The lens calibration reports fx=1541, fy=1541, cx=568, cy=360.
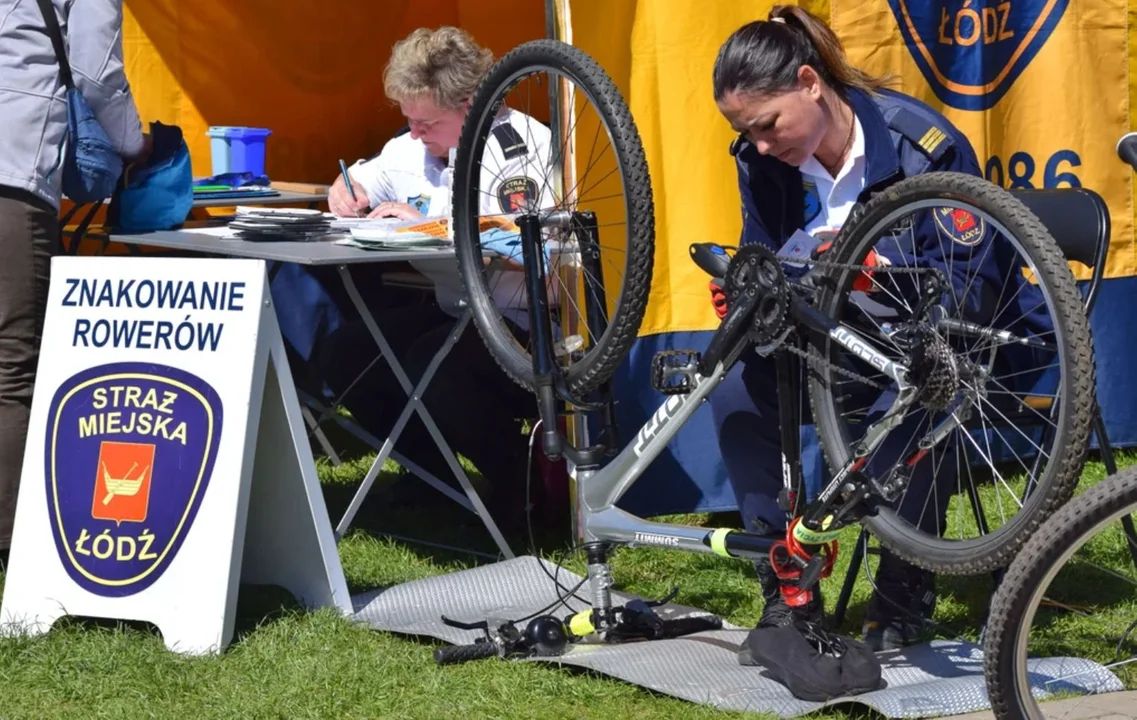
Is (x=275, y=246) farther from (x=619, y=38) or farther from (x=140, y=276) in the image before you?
(x=619, y=38)

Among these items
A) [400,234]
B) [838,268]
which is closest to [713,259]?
[838,268]

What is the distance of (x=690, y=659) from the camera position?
3359mm

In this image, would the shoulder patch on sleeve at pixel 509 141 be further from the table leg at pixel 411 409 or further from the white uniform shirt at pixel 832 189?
the white uniform shirt at pixel 832 189

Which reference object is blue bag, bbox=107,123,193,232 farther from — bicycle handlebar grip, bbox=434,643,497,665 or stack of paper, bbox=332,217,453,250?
bicycle handlebar grip, bbox=434,643,497,665

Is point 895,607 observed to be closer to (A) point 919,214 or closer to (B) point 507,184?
(A) point 919,214

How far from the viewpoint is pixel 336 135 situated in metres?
5.99

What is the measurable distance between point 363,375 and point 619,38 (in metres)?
1.33

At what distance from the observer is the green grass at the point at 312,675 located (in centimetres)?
314

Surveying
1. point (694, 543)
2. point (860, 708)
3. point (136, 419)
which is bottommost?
point (860, 708)

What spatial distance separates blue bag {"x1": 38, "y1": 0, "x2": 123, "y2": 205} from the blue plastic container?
1.11 meters

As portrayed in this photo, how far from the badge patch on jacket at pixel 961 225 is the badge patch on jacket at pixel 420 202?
6.84 ft

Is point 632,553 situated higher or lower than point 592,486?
lower

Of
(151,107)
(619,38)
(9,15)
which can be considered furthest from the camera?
(151,107)

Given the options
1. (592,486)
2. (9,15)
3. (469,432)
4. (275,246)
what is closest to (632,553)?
(469,432)
